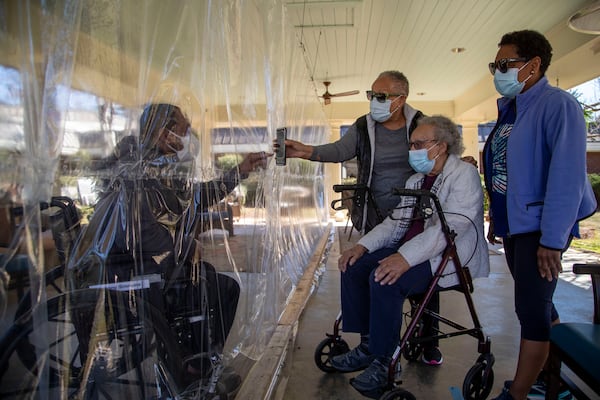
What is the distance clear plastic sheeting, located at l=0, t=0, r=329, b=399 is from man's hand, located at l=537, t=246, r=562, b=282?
1140mm

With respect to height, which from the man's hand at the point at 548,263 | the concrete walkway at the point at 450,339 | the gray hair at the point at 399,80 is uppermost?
the gray hair at the point at 399,80

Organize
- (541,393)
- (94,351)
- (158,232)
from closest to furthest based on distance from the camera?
(94,351), (158,232), (541,393)

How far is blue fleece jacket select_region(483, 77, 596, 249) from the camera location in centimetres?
142

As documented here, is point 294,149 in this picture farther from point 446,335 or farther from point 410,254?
point 446,335

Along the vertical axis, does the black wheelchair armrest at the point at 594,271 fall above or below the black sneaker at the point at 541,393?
above

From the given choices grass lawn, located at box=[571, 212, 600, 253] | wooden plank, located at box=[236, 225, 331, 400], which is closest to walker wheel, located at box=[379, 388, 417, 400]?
wooden plank, located at box=[236, 225, 331, 400]

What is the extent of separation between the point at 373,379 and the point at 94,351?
102cm

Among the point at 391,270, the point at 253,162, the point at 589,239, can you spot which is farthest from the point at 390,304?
the point at 589,239

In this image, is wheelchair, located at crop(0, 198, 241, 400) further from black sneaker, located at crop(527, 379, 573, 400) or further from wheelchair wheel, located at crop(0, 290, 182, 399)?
black sneaker, located at crop(527, 379, 573, 400)

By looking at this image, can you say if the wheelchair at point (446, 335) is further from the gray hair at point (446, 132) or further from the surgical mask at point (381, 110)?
the surgical mask at point (381, 110)

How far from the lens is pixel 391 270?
1.66m

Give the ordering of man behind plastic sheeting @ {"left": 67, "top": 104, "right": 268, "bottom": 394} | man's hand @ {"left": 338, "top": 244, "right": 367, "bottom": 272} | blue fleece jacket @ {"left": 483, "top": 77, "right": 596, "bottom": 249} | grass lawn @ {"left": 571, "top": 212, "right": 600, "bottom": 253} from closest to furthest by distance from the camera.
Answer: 1. man behind plastic sheeting @ {"left": 67, "top": 104, "right": 268, "bottom": 394}
2. blue fleece jacket @ {"left": 483, "top": 77, "right": 596, "bottom": 249}
3. man's hand @ {"left": 338, "top": 244, "right": 367, "bottom": 272}
4. grass lawn @ {"left": 571, "top": 212, "right": 600, "bottom": 253}

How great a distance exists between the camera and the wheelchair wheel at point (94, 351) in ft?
2.76

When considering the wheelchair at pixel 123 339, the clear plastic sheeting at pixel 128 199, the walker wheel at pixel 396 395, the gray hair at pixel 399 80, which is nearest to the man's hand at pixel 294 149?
the clear plastic sheeting at pixel 128 199
